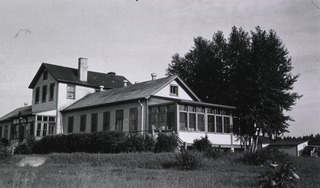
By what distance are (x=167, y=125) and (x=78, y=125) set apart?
38.0ft

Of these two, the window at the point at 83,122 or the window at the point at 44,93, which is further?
A: the window at the point at 44,93

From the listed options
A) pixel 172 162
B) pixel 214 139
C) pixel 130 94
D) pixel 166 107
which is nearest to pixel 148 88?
pixel 130 94

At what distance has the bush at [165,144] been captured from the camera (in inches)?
944

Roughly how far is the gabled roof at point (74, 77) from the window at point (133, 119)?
10.3 m

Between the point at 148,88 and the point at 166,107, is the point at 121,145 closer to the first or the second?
the point at 166,107

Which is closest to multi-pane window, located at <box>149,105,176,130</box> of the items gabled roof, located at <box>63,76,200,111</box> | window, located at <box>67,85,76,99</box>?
gabled roof, located at <box>63,76,200,111</box>

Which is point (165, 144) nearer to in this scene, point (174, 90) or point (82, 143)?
point (82, 143)

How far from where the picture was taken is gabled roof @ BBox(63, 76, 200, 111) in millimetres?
30778

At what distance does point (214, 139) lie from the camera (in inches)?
1159

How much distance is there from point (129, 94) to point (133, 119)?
2618 mm

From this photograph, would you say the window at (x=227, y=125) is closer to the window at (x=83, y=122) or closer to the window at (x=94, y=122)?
the window at (x=94, y=122)

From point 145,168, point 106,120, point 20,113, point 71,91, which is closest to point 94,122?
point 106,120

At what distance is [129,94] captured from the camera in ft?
106

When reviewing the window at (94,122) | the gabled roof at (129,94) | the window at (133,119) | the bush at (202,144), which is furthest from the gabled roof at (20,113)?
the bush at (202,144)
